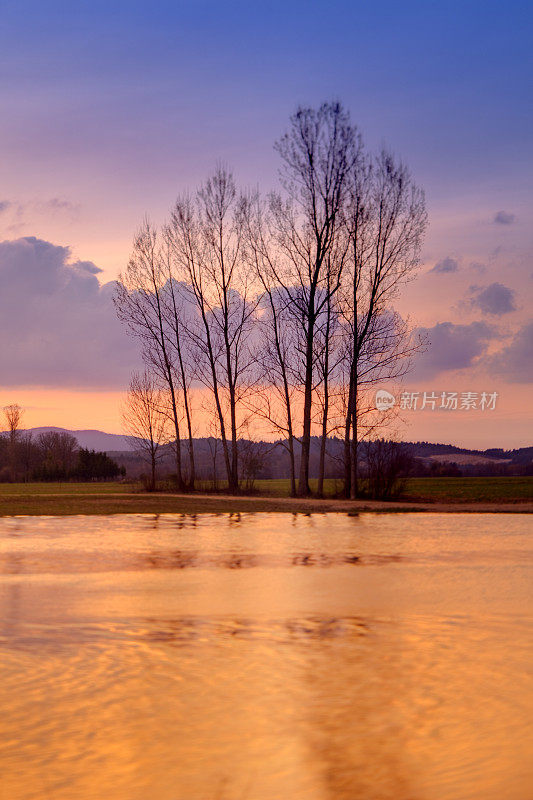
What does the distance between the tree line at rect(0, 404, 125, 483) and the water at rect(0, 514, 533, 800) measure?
6977 cm

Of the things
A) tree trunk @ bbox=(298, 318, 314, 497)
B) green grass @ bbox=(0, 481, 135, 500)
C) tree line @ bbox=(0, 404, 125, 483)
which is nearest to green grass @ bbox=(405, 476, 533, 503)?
tree trunk @ bbox=(298, 318, 314, 497)

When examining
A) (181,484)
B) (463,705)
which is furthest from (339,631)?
(181,484)

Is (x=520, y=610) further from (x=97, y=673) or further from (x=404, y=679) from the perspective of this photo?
(x=97, y=673)

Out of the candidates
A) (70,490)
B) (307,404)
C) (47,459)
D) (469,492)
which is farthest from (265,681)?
(47,459)

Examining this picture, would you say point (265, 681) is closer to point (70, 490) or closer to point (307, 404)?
point (307, 404)

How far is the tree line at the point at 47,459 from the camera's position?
264 ft

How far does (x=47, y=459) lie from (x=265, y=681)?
285 feet

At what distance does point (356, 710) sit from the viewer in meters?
5.02

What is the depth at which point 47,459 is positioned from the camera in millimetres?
89250

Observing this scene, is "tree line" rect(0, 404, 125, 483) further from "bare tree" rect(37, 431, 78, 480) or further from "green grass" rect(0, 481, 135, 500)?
"green grass" rect(0, 481, 135, 500)

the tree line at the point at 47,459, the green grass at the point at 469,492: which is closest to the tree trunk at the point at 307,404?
the green grass at the point at 469,492

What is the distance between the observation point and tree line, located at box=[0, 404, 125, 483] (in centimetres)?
8038

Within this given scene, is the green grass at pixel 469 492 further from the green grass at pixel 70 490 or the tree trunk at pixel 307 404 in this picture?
the green grass at pixel 70 490

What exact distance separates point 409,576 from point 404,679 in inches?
196
